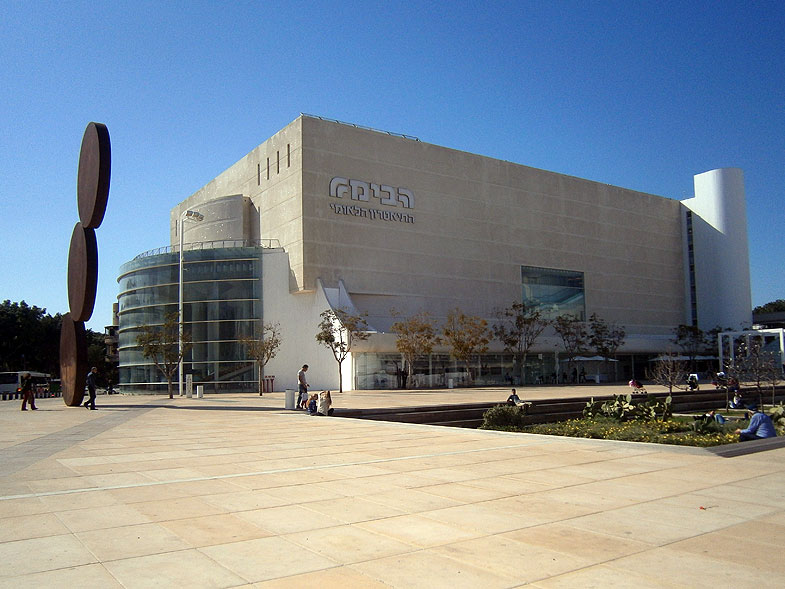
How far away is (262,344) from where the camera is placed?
40406 millimetres

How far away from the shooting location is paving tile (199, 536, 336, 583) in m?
5.07

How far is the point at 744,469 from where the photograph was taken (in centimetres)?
952

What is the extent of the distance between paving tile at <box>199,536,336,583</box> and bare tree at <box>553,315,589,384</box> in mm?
54696

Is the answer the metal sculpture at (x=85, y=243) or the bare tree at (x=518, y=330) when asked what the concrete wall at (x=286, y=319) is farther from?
the metal sculpture at (x=85, y=243)

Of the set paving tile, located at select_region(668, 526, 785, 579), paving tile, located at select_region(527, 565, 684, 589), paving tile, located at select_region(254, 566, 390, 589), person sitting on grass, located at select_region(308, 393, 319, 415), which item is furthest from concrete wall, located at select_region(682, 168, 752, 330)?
paving tile, located at select_region(254, 566, 390, 589)

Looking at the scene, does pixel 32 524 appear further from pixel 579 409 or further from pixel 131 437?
pixel 579 409

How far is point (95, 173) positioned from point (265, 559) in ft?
81.1

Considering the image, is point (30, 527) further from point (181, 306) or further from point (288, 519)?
point (181, 306)

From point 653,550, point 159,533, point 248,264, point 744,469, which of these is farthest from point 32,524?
point 248,264

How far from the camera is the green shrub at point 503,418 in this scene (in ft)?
61.0

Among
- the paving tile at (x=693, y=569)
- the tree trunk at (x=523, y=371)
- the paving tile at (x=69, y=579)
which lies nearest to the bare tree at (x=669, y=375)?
the tree trunk at (x=523, y=371)

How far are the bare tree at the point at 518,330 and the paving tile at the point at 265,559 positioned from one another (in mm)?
48547

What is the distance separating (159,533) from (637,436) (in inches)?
401

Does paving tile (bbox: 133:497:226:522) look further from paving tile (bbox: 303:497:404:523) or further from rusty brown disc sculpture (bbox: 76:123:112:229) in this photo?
rusty brown disc sculpture (bbox: 76:123:112:229)
